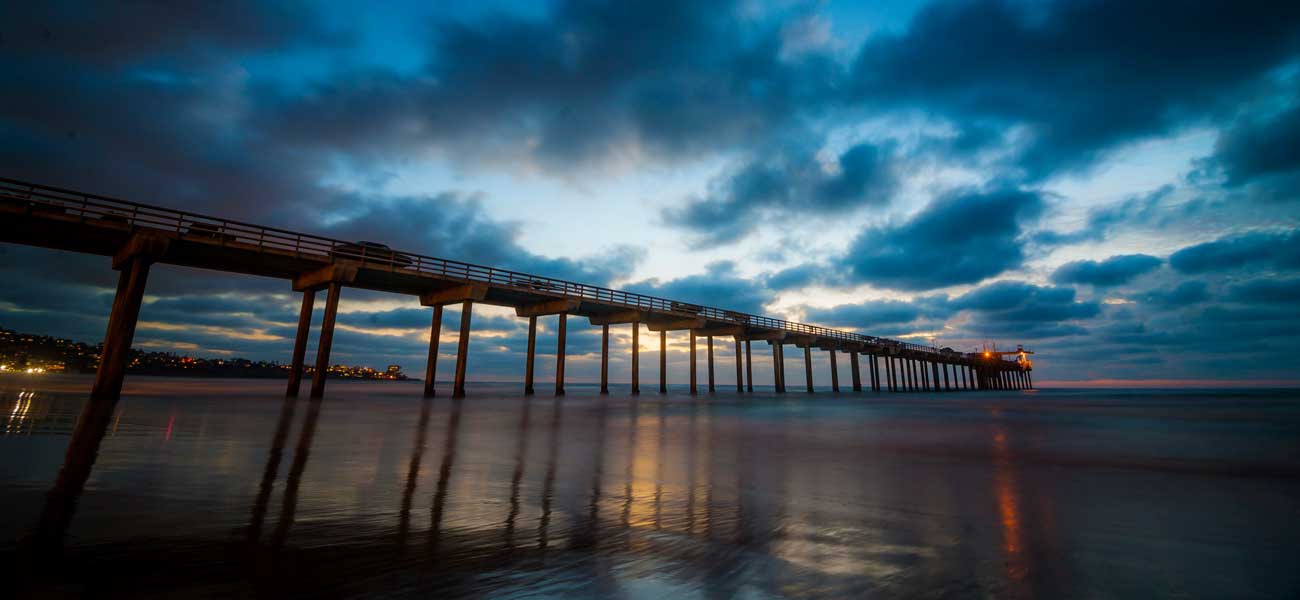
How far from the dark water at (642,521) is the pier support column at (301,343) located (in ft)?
48.3

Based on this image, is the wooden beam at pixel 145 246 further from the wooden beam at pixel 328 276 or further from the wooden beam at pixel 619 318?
the wooden beam at pixel 619 318

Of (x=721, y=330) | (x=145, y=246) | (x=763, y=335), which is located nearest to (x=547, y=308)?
(x=721, y=330)

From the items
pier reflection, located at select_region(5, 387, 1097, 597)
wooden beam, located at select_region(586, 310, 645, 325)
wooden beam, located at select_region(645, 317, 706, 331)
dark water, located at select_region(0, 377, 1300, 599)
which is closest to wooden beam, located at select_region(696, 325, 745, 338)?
wooden beam, located at select_region(645, 317, 706, 331)

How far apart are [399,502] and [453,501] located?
42cm

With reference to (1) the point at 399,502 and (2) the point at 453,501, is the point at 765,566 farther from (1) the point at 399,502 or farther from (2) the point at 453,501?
(1) the point at 399,502

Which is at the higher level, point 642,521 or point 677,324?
point 677,324

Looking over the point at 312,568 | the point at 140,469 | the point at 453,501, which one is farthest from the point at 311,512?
the point at 140,469

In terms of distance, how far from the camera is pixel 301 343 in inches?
858

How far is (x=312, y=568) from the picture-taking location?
2510 mm

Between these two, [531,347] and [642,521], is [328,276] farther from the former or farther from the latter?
[642,521]

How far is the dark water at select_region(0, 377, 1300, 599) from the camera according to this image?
239 centimetres

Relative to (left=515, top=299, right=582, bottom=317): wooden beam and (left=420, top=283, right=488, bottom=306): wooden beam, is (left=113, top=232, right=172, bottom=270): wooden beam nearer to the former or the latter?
(left=420, top=283, right=488, bottom=306): wooden beam

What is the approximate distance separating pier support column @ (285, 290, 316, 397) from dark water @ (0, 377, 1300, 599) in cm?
1471

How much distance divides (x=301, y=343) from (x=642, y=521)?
77.3 ft
